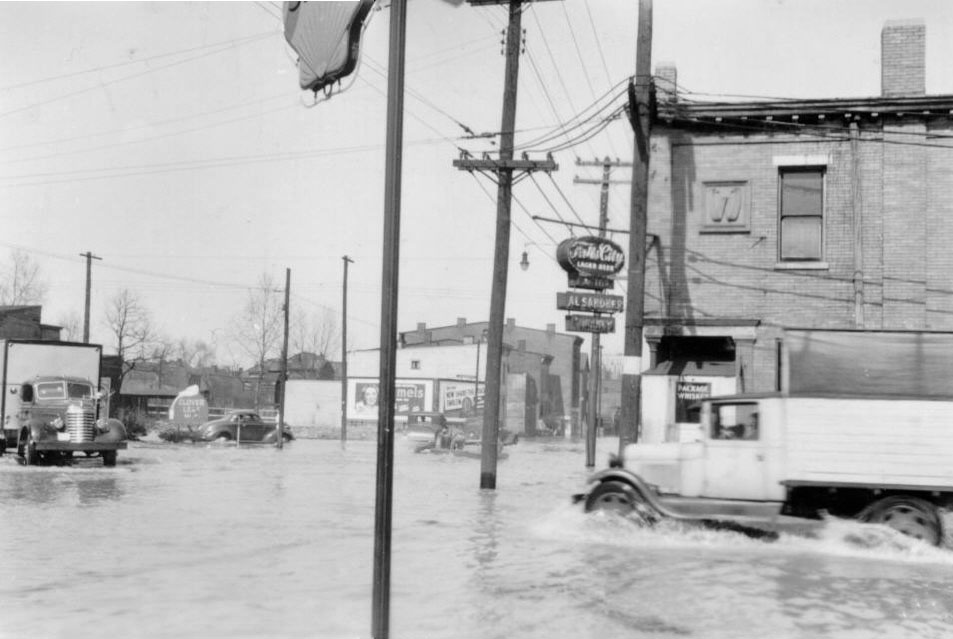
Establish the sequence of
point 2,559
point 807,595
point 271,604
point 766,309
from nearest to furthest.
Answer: point 271,604
point 807,595
point 2,559
point 766,309

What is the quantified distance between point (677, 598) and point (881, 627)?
169cm

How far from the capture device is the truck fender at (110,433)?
24.6 meters

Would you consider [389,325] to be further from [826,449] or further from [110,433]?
[110,433]

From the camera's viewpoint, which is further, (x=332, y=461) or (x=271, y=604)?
(x=332, y=461)

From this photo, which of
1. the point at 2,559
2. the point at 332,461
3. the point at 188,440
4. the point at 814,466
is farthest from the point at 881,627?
the point at 188,440

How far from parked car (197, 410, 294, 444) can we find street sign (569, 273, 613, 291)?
82.9 ft

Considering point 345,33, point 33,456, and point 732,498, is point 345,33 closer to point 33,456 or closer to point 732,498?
point 732,498

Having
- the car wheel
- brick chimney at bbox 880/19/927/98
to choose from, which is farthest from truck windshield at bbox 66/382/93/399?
brick chimney at bbox 880/19/927/98

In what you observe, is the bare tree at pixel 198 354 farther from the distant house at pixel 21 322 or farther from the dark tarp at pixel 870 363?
the dark tarp at pixel 870 363

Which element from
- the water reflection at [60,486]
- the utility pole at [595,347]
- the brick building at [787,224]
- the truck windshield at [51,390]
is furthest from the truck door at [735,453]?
the truck windshield at [51,390]

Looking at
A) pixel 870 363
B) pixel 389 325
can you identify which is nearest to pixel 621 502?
pixel 870 363

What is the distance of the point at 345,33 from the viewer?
623 cm

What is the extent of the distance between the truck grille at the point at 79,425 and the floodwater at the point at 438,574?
679 centimetres

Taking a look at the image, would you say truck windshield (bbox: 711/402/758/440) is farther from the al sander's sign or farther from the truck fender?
the truck fender
